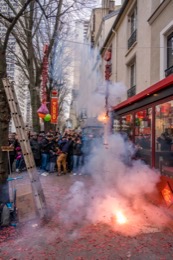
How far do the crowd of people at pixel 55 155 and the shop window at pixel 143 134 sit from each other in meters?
3.30

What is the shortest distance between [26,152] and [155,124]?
286 cm

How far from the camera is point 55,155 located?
9.73m

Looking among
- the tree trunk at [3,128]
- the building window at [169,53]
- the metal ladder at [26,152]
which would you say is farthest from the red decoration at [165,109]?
the building window at [169,53]

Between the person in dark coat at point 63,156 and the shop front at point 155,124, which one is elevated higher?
the shop front at point 155,124

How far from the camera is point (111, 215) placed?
473 centimetres

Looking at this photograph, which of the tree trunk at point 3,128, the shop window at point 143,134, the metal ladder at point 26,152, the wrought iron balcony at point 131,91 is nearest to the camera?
the metal ladder at point 26,152

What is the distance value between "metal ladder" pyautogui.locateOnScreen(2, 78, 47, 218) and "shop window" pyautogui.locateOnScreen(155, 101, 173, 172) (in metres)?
2.58

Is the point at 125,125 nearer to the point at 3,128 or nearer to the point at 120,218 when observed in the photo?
→ the point at 120,218

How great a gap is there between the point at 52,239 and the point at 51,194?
8.85ft

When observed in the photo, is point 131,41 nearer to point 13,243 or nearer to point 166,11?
point 166,11

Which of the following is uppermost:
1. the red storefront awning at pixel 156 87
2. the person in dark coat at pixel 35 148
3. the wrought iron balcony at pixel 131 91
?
the wrought iron balcony at pixel 131 91

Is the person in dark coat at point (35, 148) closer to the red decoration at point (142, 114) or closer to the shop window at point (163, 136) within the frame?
the red decoration at point (142, 114)

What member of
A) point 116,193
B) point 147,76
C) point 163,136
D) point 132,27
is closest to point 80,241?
point 116,193

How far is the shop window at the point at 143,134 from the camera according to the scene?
18.9 ft
